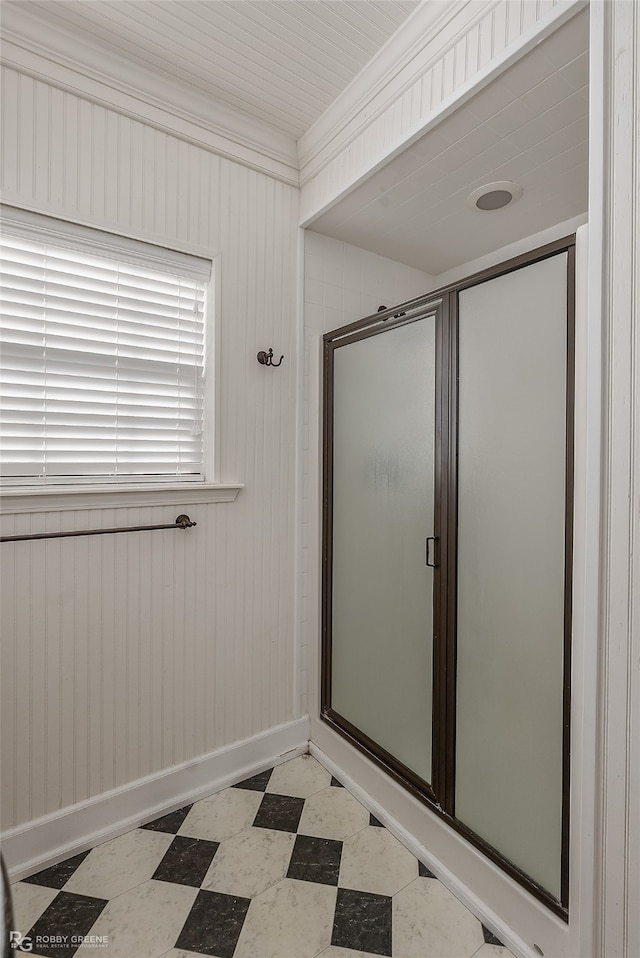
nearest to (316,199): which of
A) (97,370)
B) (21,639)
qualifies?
(97,370)

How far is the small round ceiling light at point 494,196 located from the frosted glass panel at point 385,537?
2.17 feet

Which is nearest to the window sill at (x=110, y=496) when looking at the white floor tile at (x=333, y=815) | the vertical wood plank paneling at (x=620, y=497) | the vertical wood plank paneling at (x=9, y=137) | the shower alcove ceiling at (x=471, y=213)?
the shower alcove ceiling at (x=471, y=213)

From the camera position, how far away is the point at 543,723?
48.4 inches

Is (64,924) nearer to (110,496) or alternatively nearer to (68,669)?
(68,669)

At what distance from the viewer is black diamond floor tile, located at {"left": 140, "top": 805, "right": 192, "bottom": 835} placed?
170 cm

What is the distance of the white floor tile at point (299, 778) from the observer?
1894 mm

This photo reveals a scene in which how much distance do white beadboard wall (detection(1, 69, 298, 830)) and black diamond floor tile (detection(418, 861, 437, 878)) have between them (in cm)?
78

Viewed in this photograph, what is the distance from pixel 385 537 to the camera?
178 centimetres

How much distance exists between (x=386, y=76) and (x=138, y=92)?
83 cm

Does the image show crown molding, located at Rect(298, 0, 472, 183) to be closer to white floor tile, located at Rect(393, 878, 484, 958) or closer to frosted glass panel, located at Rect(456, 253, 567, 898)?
frosted glass panel, located at Rect(456, 253, 567, 898)

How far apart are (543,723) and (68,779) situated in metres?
1.49

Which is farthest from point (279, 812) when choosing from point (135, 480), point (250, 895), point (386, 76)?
point (386, 76)

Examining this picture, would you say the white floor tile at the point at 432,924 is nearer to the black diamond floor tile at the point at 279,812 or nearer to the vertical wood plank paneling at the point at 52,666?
the black diamond floor tile at the point at 279,812

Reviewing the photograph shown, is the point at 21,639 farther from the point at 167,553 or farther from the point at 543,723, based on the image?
the point at 543,723
